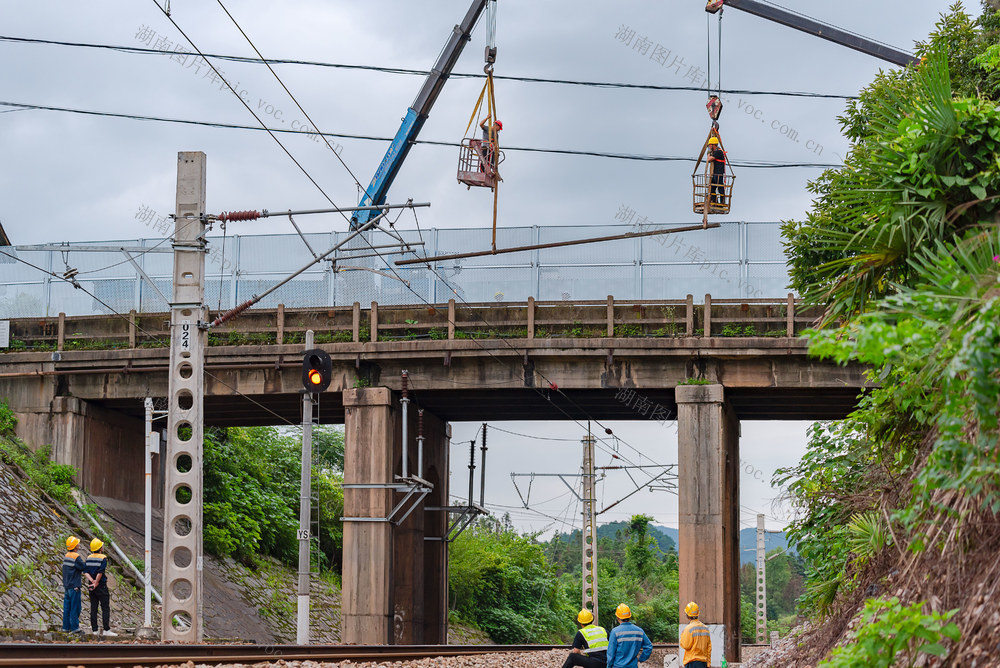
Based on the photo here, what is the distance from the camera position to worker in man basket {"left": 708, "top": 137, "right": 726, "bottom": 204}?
2356cm

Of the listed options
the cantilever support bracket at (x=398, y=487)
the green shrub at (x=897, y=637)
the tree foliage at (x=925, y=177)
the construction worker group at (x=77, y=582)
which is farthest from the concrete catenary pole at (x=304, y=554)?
the green shrub at (x=897, y=637)

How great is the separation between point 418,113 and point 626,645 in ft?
75.5

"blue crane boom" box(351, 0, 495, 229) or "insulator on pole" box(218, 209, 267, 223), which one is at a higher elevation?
"blue crane boom" box(351, 0, 495, 229)

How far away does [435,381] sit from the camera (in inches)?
1196

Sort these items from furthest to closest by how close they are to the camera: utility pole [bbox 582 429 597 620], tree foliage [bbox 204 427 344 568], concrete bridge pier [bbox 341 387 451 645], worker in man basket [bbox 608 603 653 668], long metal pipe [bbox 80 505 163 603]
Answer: tree foliage [bbox 204 427 344 568] → utility pole [bbox 582 429 597 620] → concrete bridge pier [bbox 341 387 451 645] → long metal pipe [bbox 80 505 163 603] → worker in man basket [bbox 608 603 653 668]

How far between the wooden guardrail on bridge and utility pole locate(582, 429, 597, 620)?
8.49m

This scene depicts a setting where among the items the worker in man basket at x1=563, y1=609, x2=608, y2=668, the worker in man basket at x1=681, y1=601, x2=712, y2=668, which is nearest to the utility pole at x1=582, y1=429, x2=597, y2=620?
the worker in man basket at x1=563, y1=609, x2=608, y2=668

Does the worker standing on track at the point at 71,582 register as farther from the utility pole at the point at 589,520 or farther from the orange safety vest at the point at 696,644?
the utility pole at the point at 589,520

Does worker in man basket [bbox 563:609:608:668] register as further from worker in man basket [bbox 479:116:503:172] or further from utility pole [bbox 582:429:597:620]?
utility pole [bbox 582:429:597:620]

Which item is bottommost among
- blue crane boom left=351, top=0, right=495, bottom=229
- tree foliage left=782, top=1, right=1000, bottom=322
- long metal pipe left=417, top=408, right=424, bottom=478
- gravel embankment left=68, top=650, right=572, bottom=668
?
gravel embankment left=68, top=650, right=572, bottom=668

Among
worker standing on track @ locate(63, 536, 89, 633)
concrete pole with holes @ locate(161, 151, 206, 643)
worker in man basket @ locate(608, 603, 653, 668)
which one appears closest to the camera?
worker in man basket @ locate(608, 603, 653, 668)

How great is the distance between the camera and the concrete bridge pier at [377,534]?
1148 inches

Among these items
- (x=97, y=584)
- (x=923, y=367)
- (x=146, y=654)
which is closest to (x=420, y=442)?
(x=97, y=584)

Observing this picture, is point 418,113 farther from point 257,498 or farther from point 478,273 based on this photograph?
point 257,498
